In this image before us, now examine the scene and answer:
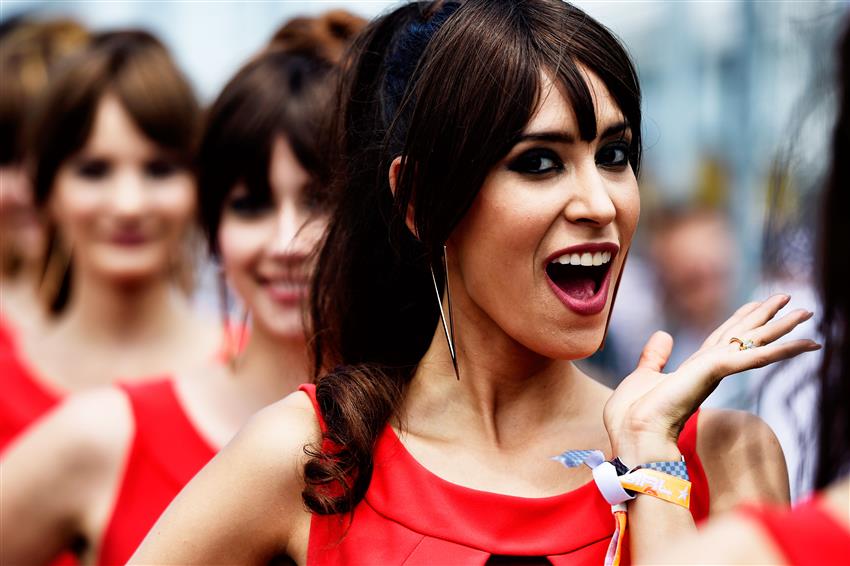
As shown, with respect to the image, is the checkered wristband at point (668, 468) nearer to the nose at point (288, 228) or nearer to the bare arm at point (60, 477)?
the nose at point (288, 228)

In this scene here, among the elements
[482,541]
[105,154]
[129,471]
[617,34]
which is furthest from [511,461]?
[105,154]

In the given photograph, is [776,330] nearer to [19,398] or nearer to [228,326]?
[228,326]

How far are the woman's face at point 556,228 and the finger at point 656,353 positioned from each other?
0.37ft

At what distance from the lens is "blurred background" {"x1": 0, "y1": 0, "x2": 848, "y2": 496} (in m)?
2.64

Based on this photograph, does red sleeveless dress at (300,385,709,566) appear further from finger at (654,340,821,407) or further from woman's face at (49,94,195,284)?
woman's face at (49,94,195,284)

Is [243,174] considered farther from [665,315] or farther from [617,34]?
[665,315]

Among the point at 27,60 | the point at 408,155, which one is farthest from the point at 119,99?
the point at 408,155

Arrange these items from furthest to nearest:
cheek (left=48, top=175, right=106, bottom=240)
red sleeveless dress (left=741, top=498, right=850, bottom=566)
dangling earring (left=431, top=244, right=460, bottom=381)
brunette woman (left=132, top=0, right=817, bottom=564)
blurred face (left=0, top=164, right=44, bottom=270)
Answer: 1. blurred face (left=0, top=164, right=44, bottom=270)
2. cheek (left=48, top=175, right=106, bottom=240)
3. dangling earring (left=431, top=244, right=460, bottom=381)
4. brunette woman (left=132, top=0, right=817, bottom=564)
5. red sleeveless dress (left=741, top=498, right=850, bottom=566)

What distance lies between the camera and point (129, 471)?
12.3 feet

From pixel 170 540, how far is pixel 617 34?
1.30 metres

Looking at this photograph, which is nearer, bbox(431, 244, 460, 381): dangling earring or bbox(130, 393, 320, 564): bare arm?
bbox(130, 393, 320, 564): bare arm

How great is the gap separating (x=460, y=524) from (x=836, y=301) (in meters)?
0.94

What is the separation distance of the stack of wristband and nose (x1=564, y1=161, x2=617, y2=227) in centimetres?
44

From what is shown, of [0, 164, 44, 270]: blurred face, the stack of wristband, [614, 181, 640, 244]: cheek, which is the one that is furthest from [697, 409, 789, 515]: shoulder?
[0, 164, 44, 270]: blurred face
